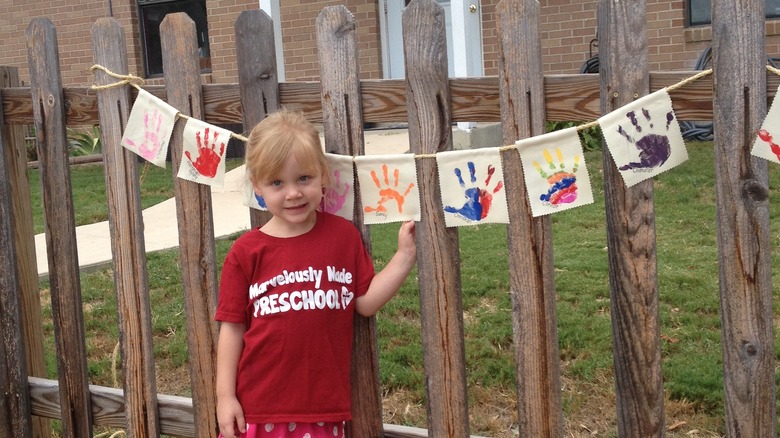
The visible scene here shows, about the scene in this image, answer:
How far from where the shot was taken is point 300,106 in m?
3.00

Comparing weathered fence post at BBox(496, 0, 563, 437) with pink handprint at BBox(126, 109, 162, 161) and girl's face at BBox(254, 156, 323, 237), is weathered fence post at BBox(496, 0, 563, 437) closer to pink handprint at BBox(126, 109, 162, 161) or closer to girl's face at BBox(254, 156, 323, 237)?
girl's face at BBox(254, 156, 323, 237)

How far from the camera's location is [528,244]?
2.70 metres

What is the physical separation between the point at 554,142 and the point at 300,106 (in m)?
0.83

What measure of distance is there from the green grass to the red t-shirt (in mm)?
1330

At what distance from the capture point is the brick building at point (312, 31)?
435 inches

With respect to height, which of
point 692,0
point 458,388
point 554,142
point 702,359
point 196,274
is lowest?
point 702,359

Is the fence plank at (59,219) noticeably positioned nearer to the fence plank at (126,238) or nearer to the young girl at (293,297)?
the fence plank at (126,238)

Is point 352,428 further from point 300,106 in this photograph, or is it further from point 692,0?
point 692,0

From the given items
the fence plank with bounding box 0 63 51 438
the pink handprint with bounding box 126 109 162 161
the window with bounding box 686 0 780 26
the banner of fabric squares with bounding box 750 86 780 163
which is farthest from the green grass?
the window with bounding box 686 0 780 26

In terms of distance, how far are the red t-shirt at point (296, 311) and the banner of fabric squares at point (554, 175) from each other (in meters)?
0.55

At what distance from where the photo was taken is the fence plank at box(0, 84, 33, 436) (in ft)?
12.2

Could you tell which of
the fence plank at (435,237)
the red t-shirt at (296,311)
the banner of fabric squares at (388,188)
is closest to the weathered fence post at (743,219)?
the fence plank at (435,237)

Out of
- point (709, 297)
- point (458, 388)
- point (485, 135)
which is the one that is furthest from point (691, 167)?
point (458, 388)

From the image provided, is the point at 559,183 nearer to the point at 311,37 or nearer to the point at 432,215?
the point at 432,215
